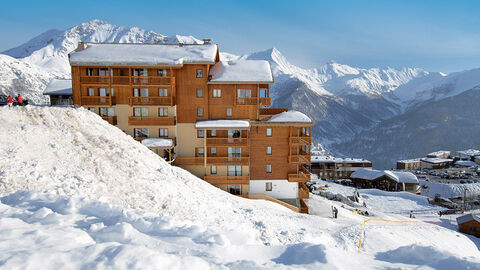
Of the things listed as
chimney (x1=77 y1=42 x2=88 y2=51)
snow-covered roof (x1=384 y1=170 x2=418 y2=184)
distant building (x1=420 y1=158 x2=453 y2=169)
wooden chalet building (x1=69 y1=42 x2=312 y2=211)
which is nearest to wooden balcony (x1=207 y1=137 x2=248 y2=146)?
wooden chalet building (x1=69 y1=42 x2=312 y2=211)

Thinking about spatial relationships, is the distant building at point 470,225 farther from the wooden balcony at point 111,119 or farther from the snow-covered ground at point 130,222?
the wooden balcony at point 111,119

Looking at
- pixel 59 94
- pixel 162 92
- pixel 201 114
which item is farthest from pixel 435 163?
pixel 59 94

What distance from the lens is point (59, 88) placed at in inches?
1361

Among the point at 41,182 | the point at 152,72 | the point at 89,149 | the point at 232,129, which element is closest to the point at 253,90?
the point at 232,129

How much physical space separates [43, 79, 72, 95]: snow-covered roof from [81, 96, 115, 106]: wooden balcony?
194 inches

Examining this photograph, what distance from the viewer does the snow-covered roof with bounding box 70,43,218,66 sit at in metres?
29.6

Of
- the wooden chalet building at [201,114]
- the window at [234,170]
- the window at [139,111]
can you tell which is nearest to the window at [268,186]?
the wooden chalet building at [201,114]

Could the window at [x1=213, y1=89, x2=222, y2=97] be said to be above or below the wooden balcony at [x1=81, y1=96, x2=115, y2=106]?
above

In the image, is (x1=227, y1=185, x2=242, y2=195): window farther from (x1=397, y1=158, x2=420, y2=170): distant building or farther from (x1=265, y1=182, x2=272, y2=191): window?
(x1=397, y1=158, x2=420, y2=170): distant building

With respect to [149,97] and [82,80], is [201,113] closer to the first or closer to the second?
[149,97]

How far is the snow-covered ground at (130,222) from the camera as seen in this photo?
938 centimetres

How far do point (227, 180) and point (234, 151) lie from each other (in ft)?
11.3

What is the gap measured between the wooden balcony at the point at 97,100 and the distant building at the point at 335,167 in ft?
255

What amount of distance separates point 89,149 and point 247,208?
1260 cm
